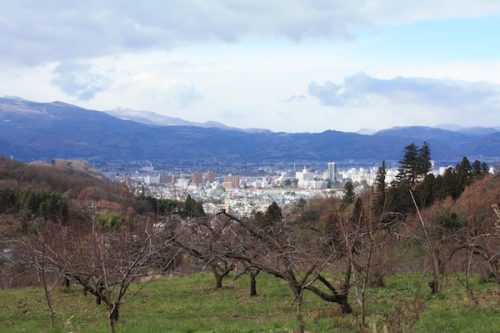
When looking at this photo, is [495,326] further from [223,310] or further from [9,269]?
[9,269]

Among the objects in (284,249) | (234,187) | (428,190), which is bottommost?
(234,187)

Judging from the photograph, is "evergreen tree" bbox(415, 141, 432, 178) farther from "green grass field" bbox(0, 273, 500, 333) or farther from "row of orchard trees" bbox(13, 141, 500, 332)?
"green grass field" bbox(0, 273, 500, 333)

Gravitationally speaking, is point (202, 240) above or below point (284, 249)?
below

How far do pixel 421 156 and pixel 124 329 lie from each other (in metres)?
43.6

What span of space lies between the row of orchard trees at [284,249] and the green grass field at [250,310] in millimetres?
455

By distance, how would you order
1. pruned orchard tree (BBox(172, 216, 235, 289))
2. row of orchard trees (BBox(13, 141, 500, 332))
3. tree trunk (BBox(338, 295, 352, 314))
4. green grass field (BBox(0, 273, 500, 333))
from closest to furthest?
green grass field (BBox(0, 273, 500, 333)), row of orchard trees (BBox(13, 141, 500, 332)), pruned orchard tree (BBox(172, 216, 235, 289)), tree trunk (BBox(338, 295, 352, 314))

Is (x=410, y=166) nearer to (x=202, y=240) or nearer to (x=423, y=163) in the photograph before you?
(x=423, y=163)

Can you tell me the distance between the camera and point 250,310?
13594 millimetres

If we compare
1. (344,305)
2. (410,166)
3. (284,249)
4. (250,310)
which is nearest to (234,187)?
(410,166)

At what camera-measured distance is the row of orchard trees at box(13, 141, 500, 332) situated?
9969mm

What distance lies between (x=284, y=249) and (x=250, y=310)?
3.81 meters

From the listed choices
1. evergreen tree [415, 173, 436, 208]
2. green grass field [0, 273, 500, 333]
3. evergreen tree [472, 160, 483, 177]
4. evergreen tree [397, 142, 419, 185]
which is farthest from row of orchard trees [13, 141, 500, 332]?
evergreen tree [397, 142, 419, 185]

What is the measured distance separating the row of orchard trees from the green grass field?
0.45 m

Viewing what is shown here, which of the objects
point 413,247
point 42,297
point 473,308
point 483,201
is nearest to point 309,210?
point 483,201
